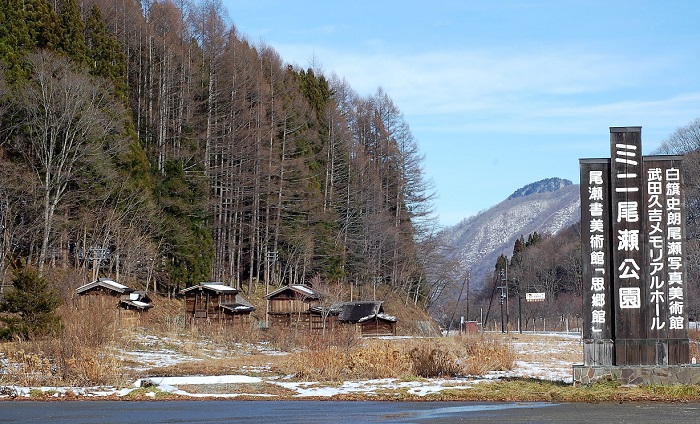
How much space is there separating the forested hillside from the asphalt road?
27397 mm

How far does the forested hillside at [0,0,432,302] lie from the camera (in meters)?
44.3

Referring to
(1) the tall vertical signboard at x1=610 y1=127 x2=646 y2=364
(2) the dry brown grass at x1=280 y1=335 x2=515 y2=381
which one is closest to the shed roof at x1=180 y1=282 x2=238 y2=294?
(2) the dry brown grass at x1=280 y1=335 x2=515 y2=381

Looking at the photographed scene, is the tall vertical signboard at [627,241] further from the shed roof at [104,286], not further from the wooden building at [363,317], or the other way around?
the wooden building at [363,317]

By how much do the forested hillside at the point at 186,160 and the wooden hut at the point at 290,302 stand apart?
4.86 m

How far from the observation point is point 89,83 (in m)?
46.6

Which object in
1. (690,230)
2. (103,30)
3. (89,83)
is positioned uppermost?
(103,30)

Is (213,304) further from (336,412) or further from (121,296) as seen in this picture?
(336,412)

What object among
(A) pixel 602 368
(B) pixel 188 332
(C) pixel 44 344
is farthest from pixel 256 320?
(A) pixel 602 368

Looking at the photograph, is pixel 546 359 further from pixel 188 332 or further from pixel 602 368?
pixel 188 332

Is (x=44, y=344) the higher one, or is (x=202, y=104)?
(x=202, y=104)

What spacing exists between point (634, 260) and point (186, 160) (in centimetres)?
4269

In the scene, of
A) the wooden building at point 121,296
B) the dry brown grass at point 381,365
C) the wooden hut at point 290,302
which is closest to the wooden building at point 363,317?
the wooden hut at point 290,302

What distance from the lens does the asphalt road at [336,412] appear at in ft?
44.8

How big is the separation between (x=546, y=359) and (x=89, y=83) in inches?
1138
